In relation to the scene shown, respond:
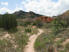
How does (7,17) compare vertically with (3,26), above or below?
above

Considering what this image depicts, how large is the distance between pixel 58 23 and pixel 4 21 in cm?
1547

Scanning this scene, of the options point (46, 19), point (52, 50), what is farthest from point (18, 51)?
point (46, 19)

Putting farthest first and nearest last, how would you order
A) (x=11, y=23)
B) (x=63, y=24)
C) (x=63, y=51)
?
(x=11, y=23) → (x=63, y=24) → (x=63, y=51)

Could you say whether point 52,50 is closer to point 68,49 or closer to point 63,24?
point 68,49

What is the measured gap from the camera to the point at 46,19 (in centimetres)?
6875

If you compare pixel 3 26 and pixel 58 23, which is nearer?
pixel 58 23

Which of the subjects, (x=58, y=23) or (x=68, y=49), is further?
(x=58, y=23)

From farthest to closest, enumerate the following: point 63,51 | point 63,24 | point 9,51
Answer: point 63,24
point 9,51
point 63,51

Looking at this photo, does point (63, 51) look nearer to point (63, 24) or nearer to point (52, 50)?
point (52, 50)

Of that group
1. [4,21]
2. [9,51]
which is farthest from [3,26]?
[9,51]

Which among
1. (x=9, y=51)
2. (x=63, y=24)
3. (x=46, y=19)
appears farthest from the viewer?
(x=46, y=19)

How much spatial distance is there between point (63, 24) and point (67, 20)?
1.35m

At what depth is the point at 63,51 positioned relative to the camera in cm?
1151

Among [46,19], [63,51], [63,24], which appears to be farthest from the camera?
[46,19]
